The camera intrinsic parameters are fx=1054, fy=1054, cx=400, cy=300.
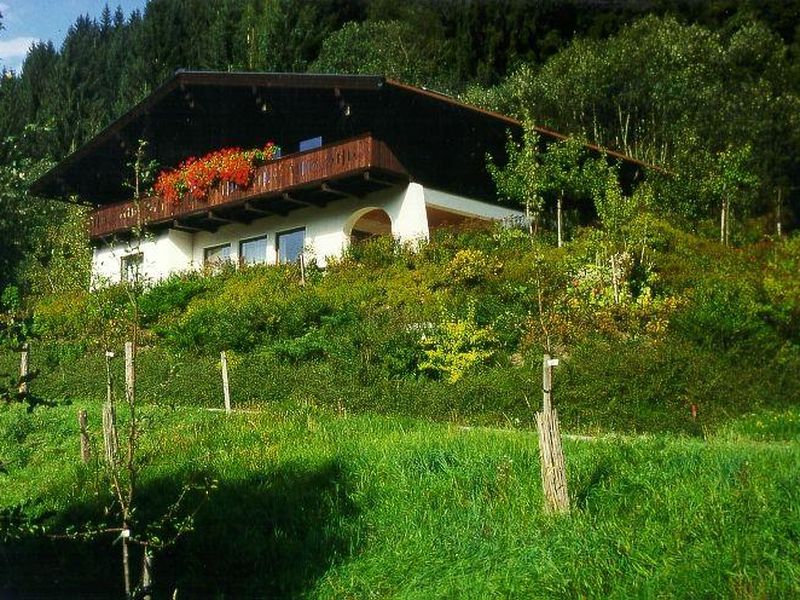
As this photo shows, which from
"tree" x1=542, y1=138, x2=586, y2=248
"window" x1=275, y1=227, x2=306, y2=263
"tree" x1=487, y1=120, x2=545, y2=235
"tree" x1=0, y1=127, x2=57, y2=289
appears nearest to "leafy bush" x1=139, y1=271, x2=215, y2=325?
"window" x1=275, y1=227, x2=306, y2=263

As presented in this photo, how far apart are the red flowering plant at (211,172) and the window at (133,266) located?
20.8 m

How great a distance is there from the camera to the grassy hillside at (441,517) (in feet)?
26.1

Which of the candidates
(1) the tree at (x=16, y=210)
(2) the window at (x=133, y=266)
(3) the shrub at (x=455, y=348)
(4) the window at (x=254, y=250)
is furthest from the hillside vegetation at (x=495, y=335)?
(4) the window at (x=254, y=250)

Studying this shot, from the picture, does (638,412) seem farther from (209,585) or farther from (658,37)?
(658,37)

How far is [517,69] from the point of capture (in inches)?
1668

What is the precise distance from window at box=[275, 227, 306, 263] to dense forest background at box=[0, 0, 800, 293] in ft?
20.2

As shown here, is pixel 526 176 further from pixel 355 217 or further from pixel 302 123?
pixel 302 123

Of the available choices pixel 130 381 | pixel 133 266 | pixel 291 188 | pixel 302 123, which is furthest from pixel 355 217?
pixel 133 266

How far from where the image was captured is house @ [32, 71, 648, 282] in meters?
26.3

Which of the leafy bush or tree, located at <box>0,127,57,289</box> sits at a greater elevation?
the leafy bush

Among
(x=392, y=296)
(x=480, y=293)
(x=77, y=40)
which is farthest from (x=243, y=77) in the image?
(x=77, y=40)

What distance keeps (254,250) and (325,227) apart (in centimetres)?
326

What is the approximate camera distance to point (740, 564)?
750cm

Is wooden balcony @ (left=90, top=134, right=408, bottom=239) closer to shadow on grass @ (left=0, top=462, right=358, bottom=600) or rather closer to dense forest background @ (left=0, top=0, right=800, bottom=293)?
dense forest background @ (left=0, top=0, right=800, bottom=293)
